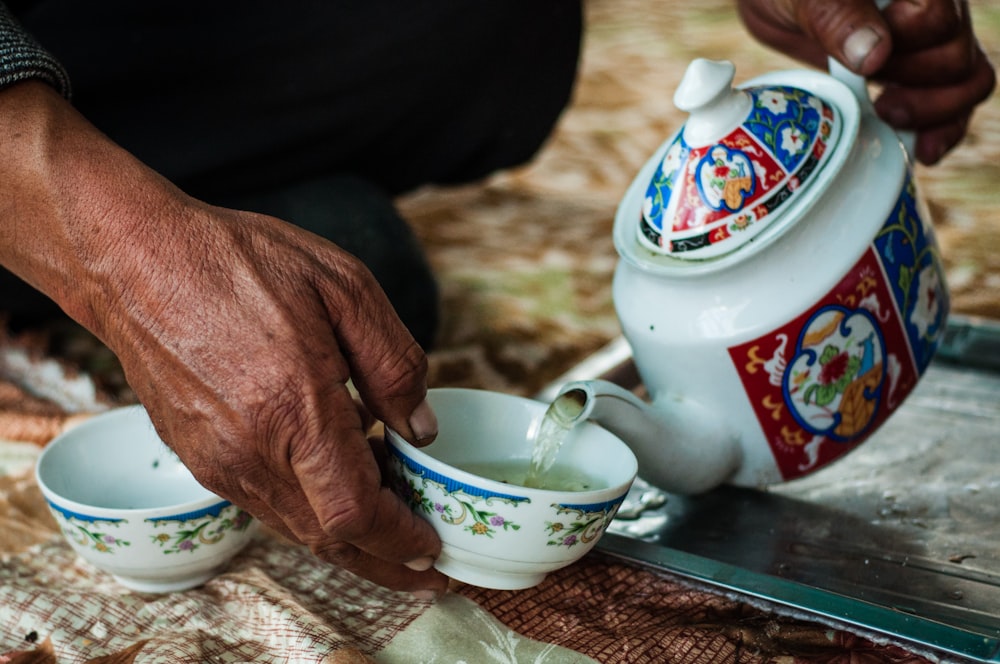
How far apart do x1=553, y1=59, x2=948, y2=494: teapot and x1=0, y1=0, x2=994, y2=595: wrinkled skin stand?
5.7 inches

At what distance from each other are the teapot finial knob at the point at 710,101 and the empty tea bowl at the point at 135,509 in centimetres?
40

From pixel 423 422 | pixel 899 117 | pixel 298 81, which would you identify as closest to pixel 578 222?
pixel 298 81

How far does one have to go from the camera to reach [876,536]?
733 mm

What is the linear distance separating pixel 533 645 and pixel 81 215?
1.23 feet

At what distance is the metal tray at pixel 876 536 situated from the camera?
627mm

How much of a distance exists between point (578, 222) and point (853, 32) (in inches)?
39.0

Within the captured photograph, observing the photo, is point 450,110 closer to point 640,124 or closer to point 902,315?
point 902,315

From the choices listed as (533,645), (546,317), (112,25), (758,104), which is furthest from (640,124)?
(533,645)

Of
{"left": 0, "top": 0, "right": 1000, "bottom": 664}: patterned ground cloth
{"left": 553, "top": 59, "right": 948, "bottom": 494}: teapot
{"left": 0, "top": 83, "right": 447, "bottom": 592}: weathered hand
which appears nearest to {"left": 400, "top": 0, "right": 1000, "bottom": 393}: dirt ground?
{"left": 0, "top": 0, "right": 1000, "bottom": 664}: patterned ground cloth

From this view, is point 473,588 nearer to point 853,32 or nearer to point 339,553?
point 339,553

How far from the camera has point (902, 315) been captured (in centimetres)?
71

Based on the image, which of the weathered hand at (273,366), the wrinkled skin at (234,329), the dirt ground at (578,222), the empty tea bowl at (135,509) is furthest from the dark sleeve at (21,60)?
the dirt ground at (578,222)

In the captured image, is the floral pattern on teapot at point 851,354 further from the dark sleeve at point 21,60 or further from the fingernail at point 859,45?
the dark sleeve at point 21,60

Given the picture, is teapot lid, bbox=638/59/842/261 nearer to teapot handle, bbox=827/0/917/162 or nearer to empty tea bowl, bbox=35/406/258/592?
teapot handle, bbox=827/0/917/162
